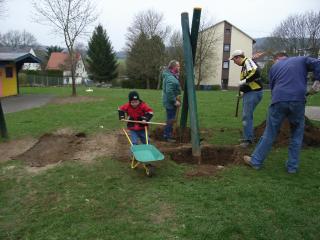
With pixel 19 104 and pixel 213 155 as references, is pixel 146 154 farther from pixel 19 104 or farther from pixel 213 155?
pixel 19 104

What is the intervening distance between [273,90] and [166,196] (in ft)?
8.18

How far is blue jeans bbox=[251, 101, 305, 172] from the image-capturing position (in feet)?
18.2

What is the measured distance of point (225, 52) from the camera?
62.7m

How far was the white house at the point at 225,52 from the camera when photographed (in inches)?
2393

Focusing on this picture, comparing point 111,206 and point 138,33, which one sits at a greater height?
point 138,33

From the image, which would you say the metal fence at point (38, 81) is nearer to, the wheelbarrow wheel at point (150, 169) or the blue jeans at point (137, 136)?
the blue jeans at point (137, 136)

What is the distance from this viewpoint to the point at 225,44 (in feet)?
204

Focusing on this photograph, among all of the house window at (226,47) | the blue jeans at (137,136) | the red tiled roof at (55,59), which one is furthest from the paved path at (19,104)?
the red tiled roof at (55,59)

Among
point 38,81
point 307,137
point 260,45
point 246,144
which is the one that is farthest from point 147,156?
point 260,45

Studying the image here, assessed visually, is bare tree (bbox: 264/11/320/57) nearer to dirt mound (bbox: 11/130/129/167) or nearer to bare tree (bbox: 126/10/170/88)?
bare tree (bbox: 126/10/170/88)

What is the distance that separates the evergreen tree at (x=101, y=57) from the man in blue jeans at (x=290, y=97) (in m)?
50.9

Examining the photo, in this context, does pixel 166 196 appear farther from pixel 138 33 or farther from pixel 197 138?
pixel 138 33

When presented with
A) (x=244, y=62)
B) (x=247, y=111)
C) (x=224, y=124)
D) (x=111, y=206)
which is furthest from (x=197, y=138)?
(x=224, y=124)

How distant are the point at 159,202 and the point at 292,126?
260cm
